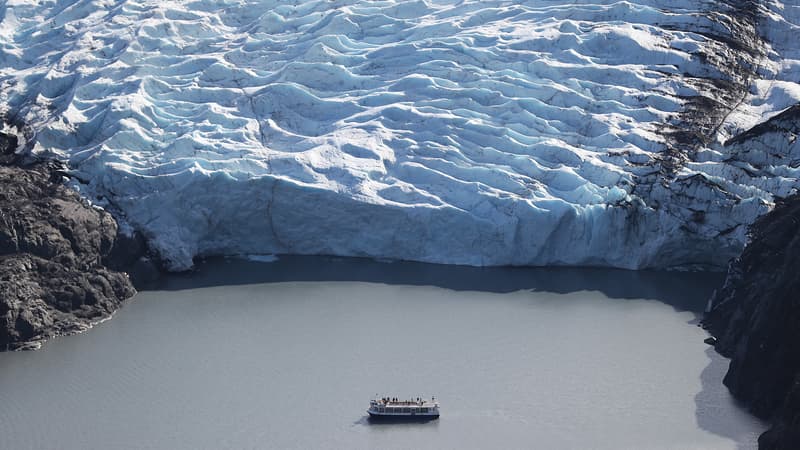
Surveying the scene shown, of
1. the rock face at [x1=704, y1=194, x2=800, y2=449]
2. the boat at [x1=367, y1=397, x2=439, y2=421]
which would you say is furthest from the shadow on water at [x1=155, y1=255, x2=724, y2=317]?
the boat at [x1=367, y1=397, x2=439, y2=421]

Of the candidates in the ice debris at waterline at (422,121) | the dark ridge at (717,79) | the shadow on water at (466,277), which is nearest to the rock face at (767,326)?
the shadow on water at (466,277)

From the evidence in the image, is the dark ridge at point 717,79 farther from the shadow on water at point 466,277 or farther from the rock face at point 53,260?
the rock face at point 53,260

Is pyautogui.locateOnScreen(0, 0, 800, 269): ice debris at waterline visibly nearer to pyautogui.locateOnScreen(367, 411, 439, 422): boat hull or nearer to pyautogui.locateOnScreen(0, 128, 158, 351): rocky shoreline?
pyautogui.locateOnScreen(0, 128, 158, 351): rocky shoreline

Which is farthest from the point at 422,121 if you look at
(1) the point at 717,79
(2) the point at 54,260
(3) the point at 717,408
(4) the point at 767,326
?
(3) the point at 717,408

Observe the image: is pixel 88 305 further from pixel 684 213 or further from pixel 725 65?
pixel 725 65

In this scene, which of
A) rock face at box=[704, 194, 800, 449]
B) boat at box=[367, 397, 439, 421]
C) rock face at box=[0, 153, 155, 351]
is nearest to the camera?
rock face at box=[704, 194, 800, 449]

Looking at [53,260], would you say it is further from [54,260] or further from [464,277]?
[464,277]

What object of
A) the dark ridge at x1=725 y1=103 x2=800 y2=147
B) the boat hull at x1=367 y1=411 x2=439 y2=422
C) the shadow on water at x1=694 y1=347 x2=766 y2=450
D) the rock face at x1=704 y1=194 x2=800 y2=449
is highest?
the dark ridge at x1=725 y1=103 x2=800 y2=147

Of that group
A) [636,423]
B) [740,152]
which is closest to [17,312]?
[636,423]
